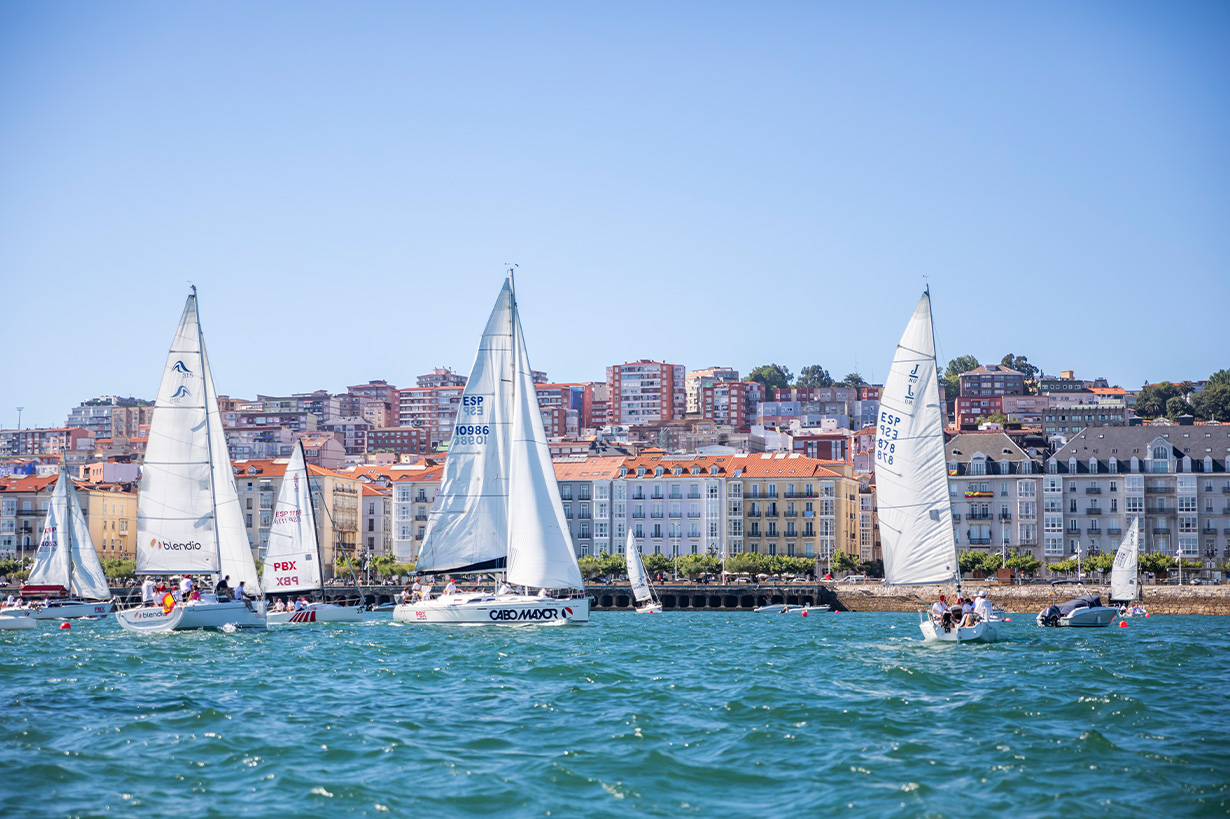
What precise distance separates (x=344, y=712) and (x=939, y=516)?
18.7 meters

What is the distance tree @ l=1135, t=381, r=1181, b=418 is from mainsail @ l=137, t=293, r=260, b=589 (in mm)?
145894

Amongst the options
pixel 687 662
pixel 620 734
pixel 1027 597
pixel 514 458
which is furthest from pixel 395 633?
pixel 1027 597

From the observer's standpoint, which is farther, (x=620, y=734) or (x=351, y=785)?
(x=620, y=734)

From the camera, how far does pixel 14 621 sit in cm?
5122

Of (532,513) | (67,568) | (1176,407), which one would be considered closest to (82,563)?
(67,568)

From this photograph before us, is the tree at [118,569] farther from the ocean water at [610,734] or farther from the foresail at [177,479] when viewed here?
the ocean water at [610,734]

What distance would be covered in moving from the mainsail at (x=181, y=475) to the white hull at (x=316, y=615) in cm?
894

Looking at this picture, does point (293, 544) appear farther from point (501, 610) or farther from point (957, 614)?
point (957, 614)

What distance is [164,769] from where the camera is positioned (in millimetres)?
16891

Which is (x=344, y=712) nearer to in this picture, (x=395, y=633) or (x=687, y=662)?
(x=687, y=662)

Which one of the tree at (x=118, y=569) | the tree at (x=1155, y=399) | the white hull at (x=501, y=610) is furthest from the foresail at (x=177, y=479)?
the tree at (x=1155, y=399)

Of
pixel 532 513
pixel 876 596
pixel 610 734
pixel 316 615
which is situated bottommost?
pixel 876 596

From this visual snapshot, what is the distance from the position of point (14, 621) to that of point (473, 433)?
21.4m

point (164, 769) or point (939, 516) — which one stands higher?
point (939, 516)
